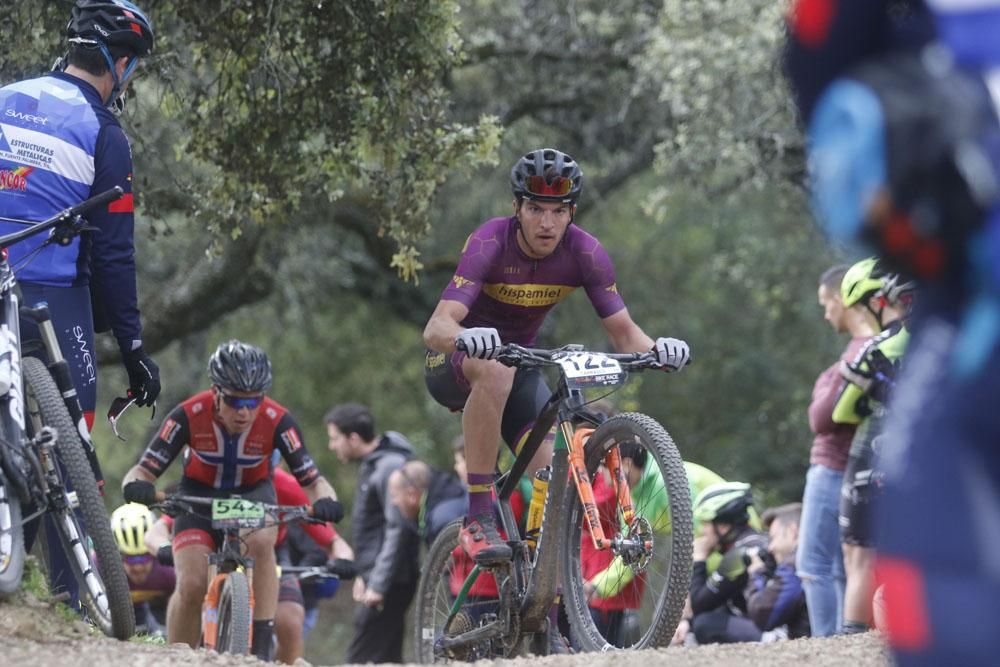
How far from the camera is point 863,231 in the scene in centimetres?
266

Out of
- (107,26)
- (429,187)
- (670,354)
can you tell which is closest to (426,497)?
(429,187)

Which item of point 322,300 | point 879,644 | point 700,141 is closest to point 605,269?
point 879,644

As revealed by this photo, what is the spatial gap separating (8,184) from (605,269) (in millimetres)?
2661

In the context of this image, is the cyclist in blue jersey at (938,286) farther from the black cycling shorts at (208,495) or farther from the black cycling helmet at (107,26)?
the black cycling shorts at (208,495)

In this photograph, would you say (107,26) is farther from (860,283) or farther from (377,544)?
(377,544)

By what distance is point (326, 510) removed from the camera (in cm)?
852

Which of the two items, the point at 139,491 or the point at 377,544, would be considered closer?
the point at 139,491

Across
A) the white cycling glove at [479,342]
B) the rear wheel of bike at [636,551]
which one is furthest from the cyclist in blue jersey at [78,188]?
the rear wheel of bike at [636,551]

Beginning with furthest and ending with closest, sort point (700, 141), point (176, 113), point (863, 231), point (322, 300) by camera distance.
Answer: point (322, 300) < point (700, 141) < point (176, 113) < point (863, 231)

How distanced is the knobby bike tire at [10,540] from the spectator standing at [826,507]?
4132 millimetres

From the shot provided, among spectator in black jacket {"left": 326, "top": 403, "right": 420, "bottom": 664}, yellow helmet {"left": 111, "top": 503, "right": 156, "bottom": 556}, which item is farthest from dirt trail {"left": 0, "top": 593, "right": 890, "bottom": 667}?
yellow helmet {"left": 111, "top": 503, "right": 156, "bottom": 556}

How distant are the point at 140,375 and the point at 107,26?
1417 mm

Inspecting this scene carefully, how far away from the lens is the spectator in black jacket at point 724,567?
8789 millimetres

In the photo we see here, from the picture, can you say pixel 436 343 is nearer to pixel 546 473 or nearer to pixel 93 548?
pixel 546 473
